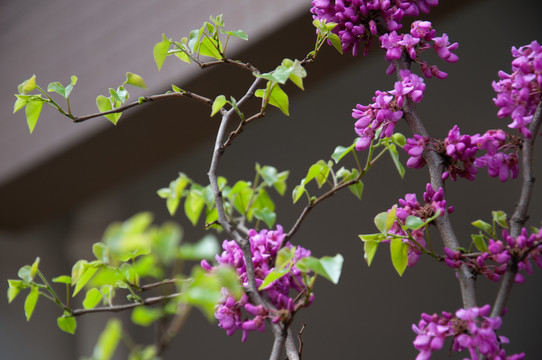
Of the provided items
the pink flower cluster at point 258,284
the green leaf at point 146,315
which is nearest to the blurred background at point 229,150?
the pink flower cluster at point 258,284

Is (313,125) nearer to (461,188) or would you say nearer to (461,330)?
(461,188)

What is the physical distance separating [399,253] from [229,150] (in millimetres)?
2584

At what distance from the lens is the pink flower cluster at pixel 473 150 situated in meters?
0.54

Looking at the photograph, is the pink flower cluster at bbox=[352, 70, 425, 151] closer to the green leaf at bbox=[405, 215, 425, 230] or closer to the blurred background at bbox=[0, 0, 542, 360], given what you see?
the green leaf at bbox=[405, 215, 425, 230]

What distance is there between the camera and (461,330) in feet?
1.55

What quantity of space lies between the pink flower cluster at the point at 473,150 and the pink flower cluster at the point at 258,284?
5.4 inches

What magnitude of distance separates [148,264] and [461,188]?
277cm

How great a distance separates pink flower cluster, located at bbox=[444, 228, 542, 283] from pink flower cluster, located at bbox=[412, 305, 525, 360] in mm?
39

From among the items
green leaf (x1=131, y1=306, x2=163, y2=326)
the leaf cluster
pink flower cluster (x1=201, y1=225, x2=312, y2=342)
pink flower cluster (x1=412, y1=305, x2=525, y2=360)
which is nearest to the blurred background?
the leaf cluster

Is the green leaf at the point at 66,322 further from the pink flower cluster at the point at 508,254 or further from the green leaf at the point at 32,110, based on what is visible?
the pink flower cluster at the point at 508,254

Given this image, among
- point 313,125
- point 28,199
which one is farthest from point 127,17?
point 313,125

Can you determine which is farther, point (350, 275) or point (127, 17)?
point (350, 275)

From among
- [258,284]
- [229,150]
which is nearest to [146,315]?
[258,284]

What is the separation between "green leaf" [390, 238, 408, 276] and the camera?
54 centimetres
